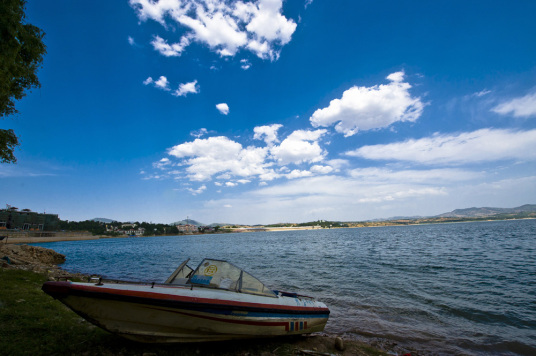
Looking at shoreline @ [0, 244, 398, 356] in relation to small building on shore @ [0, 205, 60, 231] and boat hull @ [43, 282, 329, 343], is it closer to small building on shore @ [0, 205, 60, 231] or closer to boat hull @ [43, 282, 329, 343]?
boat hull @ [43, 282, 329, 343]

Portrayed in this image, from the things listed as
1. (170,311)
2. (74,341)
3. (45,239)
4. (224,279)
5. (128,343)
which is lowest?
(45,239)

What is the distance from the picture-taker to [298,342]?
7.17 m

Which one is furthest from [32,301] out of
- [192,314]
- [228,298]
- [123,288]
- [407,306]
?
[407,306]

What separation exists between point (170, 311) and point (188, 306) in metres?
0.39

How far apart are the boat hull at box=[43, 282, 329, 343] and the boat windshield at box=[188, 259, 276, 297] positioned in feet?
1.23

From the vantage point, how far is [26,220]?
12450 centimetres

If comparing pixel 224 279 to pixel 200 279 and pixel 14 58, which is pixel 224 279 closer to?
pixel 200 279

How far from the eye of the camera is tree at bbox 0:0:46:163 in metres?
8.72

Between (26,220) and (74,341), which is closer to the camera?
(74,341)

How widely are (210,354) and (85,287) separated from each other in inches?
130

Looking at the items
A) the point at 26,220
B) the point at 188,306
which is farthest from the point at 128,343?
the point at 26,220

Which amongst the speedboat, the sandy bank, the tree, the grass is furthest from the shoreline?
the sandy bank

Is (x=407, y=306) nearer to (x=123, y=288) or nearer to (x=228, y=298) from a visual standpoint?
(x=228, y=298)

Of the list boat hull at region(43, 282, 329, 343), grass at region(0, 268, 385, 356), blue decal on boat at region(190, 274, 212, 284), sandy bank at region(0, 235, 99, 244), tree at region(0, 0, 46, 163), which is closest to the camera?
A: boat hull at region(43, 282, 329, 343)
